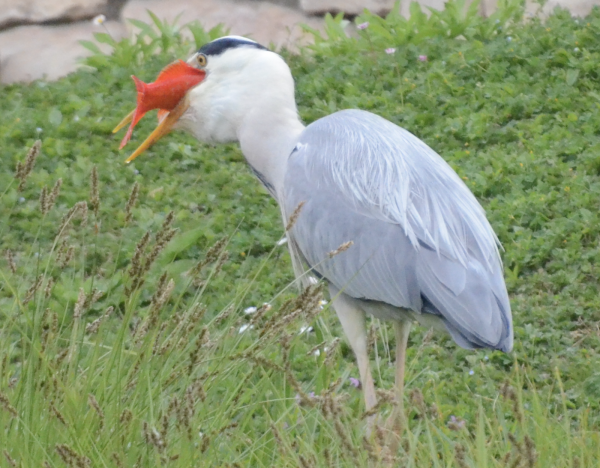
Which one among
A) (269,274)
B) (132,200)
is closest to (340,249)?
(132,200)

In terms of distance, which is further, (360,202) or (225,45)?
(225,45)

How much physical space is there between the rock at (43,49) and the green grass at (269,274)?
0.28 m

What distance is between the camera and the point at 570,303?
4.04m

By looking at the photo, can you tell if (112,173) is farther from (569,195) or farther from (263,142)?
(569,195)

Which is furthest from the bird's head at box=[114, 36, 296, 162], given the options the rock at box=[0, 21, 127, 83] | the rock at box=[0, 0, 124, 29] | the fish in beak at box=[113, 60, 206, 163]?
the rock at box=[0, 0, 124, 29]

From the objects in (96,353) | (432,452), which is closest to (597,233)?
(432,452)

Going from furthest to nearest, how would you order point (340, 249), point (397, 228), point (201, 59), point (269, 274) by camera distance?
1. point (269, 274)
2. point (201, 59)
3. point (397, 228)
4. point (340, 249)

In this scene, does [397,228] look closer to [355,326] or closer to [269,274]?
[355,326]

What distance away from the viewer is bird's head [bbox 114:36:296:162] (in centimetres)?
349

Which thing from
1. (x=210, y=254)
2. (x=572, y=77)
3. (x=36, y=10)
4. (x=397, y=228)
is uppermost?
(x=210, y=254)

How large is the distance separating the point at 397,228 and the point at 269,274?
4.88 feet

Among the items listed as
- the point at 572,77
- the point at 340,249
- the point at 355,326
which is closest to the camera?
the point at 340,249

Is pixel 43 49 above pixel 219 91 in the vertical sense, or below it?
below

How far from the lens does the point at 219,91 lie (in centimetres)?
358
